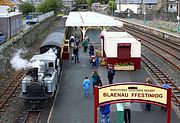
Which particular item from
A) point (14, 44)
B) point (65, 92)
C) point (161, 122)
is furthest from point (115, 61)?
point (161, 122)

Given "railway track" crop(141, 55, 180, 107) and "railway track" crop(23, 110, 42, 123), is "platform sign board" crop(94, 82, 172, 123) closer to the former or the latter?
"railway track" crop(23, 110, 42, 123)

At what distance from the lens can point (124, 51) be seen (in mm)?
25109

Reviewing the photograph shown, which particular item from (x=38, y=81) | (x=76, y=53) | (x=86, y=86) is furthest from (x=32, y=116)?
(x=76, y=53)

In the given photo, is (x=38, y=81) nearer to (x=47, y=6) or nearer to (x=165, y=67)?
(x=165, y=67)

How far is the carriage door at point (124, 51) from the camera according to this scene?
81.9ft

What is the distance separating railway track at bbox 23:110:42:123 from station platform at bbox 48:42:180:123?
1.79ft

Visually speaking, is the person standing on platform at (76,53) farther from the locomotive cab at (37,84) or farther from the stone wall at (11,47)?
the locomotive cab at (37,84)

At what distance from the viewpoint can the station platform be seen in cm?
1468

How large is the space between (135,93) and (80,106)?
5.90 m

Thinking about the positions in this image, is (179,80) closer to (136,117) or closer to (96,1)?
(136,117)

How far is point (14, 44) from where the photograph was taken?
2938 cm

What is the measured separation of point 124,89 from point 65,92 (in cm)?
840

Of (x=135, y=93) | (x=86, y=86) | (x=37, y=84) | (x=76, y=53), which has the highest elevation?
(x=76, y=53)

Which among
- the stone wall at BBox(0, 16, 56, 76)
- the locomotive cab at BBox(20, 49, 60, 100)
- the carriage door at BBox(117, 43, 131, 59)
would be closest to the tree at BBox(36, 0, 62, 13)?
the stone wall at BBox(0, 16, 56, 76)
